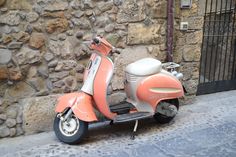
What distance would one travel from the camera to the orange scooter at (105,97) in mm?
3617

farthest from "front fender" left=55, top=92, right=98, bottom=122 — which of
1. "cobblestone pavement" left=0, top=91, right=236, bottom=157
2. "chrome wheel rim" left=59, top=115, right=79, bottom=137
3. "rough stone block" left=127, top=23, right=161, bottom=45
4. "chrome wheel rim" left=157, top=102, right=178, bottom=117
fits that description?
"rough stone block" left=127, top=23, right=161, bottom=45

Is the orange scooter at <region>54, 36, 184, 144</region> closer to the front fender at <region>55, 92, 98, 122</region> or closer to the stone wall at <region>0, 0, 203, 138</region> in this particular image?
the front fender at <region>55, 92, 98, 122</region>

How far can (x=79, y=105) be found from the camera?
359 cm

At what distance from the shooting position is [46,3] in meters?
3.78

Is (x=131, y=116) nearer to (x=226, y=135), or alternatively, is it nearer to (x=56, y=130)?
(x=56, y=130)

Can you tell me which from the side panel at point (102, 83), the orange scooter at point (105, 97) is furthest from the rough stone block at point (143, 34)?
the side panel at point (102, 83)

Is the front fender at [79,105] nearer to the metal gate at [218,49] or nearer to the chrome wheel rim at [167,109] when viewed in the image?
the chrome wheel rim at [167,109]

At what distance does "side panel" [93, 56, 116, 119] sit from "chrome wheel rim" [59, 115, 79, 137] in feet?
0.91

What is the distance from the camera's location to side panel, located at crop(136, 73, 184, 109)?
153 inches

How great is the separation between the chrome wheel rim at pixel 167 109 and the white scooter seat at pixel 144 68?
41 centimetres

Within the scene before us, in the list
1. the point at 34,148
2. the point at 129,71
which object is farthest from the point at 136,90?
the point at 34,148

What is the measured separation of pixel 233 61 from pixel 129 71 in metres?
2.28

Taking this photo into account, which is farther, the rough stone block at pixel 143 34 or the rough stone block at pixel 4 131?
the rough stone block at pixel 143 34

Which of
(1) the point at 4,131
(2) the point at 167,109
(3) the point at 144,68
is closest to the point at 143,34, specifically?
(3) the point at 144,68
